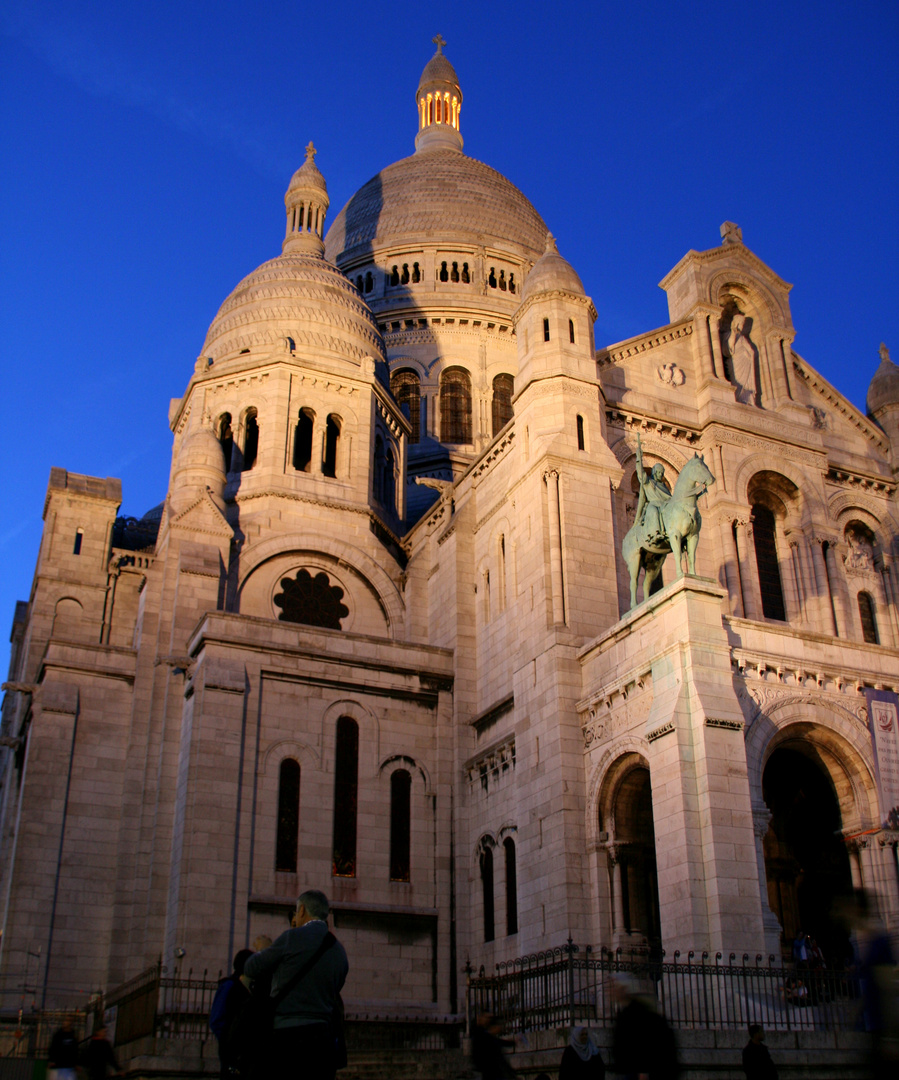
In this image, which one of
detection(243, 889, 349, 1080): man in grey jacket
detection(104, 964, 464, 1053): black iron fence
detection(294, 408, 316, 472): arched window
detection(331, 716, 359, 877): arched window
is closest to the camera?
detection(243, 889, 349, 1080): man in grey jacket

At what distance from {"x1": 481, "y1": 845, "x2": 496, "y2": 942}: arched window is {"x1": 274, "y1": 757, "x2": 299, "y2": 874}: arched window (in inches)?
190

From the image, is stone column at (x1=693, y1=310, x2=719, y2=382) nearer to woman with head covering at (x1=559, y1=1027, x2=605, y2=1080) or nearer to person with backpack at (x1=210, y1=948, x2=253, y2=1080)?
woman with head covering at (x1=559, y1=1027, x2=605, y2=1080)

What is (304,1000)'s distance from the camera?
755cm

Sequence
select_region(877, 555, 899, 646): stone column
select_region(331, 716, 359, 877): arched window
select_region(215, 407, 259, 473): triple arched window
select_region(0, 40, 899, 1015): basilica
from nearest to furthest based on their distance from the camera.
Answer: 1. select_region(0, 40, 899, 1015): basilica
2. select_region(331, 716, 359, 877): arched window
3. select_region(877, 555, 899, 646): stone column
4. select_region(215, 407, 259, 473): triple arched window

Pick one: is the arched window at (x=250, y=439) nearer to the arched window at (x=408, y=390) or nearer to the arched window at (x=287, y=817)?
the arched window at (x=287, y=817)

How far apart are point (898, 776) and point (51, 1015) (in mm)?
19976

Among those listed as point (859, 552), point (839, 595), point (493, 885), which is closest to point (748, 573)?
point (839, 595)

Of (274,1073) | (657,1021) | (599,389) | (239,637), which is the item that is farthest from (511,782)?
(274,1073)

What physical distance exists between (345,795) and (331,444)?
13.6 m

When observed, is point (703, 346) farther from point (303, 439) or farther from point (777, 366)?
point (303, 439)

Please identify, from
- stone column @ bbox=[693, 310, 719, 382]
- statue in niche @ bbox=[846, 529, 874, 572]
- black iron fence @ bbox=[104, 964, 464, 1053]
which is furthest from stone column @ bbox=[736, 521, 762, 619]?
black iron fence @ bbox=[104, 964, 464, 1053]

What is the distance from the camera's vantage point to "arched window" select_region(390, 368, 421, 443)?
51.2 meters

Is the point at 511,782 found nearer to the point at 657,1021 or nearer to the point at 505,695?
the point at 505,695

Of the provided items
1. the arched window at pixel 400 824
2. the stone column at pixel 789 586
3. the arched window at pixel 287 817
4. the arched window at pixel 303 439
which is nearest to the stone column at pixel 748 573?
the stone column at pixel 789 586
